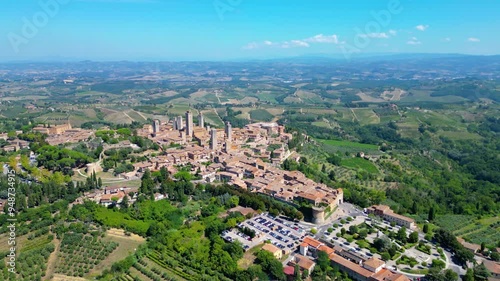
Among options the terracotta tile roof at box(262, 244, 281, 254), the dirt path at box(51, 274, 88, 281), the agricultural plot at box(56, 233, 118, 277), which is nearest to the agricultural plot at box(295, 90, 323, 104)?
the terracotta tile roof at box(262, 244, 281, 254)

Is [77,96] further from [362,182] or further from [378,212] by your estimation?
[378,212]

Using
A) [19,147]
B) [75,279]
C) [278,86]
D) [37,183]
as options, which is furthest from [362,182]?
[278,86]

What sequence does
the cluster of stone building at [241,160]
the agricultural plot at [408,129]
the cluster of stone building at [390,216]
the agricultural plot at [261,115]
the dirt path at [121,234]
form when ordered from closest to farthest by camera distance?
1. the dirt path at [121,234]
2. the cluster of stone building at [390,216]
3. the cluster of stone building at [241,160]
4. the agricultural plot at [408,129]
5. the agricultural plot at [261,115]

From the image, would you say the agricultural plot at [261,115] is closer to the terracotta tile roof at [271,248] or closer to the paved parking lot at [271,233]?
the paved parking lot at [271,233]

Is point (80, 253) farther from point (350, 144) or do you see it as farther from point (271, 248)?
point (350, 144)

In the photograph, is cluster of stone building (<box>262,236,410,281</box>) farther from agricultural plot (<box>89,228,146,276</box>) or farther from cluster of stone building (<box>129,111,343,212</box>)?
agricultural plot (<box>89,228,146,276</box>)

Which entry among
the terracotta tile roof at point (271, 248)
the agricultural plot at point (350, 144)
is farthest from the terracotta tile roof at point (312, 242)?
the agricultural plot at point (350, 144)
